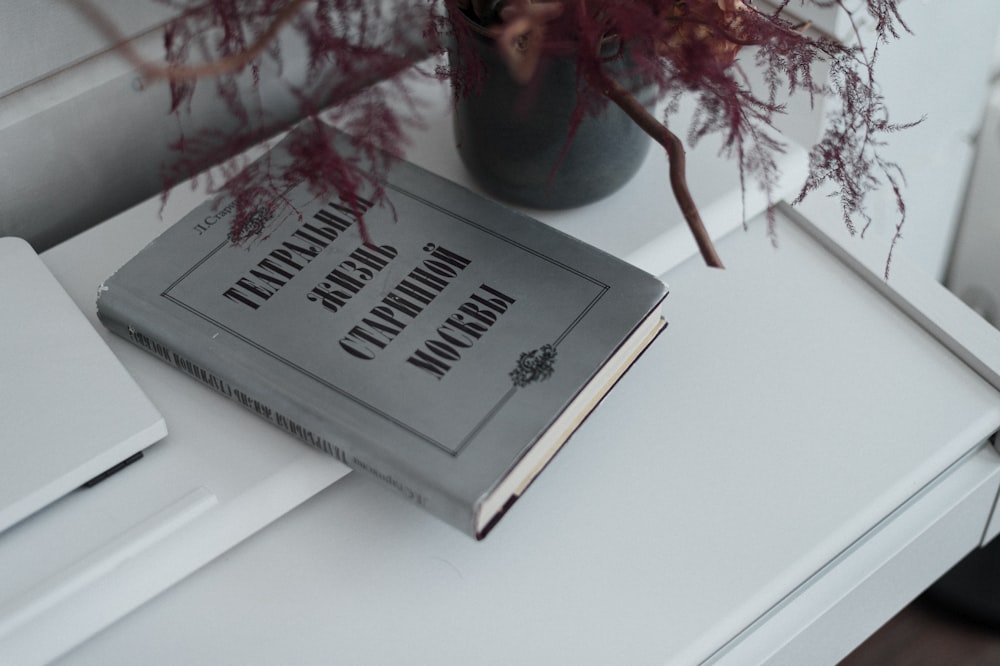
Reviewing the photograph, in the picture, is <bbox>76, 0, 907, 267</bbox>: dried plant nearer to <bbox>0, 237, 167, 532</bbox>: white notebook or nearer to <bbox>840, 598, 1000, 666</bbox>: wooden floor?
<bbox>0, 237, 167, 532</bbox>: white notebook

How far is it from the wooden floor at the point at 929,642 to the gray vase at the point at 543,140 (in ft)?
1.92

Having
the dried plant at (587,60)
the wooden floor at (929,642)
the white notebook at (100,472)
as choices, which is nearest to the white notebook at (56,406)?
the white notebook at (100,472)

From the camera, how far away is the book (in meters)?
0.50

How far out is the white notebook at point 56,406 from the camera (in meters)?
0.51

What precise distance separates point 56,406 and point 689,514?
35 cm

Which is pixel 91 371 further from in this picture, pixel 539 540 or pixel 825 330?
pixel 825 330

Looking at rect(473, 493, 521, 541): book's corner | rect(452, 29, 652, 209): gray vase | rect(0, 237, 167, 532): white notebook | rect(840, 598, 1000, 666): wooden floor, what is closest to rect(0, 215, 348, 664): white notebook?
rect(0, 237, 167, 532): white notebook

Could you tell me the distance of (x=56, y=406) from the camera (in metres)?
0.53

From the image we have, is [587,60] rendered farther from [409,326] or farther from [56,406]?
[56,406]

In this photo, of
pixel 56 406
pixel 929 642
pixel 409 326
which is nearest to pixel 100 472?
pixel 56 406

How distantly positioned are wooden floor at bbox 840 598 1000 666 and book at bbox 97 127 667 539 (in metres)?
0.56

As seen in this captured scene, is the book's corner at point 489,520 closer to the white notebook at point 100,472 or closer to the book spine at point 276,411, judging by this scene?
the book spine at point 276,411

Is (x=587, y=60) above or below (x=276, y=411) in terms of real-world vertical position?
above

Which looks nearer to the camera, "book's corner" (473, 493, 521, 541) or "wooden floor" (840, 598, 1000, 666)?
"book's corner" (473, 493, 521, 541)
